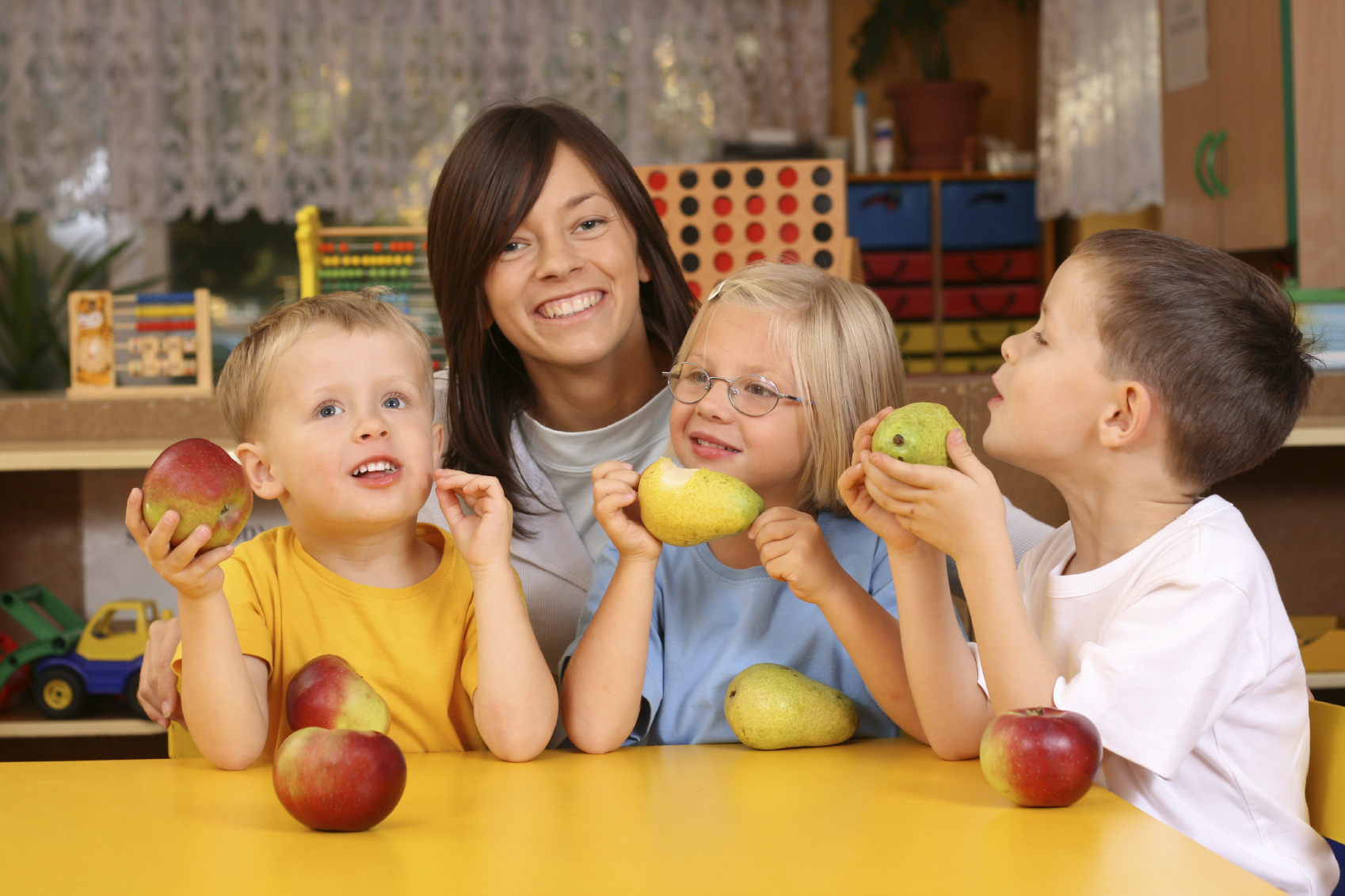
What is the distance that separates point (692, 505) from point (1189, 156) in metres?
3.06

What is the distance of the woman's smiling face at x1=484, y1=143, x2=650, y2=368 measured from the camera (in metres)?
1.49

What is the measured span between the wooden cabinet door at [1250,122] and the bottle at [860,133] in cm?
206

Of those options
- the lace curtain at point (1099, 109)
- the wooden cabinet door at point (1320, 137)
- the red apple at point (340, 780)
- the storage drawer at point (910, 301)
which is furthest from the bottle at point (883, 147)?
the red apple at point (340, 780)

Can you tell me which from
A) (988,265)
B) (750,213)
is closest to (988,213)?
(988,265)

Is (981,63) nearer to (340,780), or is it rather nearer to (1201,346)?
(1201,346)

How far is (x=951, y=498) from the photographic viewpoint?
0.96 meters

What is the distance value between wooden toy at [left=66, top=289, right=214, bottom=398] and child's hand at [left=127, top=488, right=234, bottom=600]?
1.40 meters

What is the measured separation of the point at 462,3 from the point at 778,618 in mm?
Answer: 4505

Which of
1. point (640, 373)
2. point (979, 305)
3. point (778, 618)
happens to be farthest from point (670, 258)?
point (979, 305)

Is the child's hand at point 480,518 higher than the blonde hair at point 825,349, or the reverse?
the blonde hair at point 825,349

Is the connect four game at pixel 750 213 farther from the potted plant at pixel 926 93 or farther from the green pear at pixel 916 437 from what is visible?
the potted plant at pixel 926 93

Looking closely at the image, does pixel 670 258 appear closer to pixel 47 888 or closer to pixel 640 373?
→ pixel 640 373

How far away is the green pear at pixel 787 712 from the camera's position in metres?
1.06

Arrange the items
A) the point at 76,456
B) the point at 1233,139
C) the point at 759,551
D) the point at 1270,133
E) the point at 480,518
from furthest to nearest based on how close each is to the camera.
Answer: the point at 1233,139
the point at 1270,133
the point at 76,456
the point at 759,551
the point at 480,518
